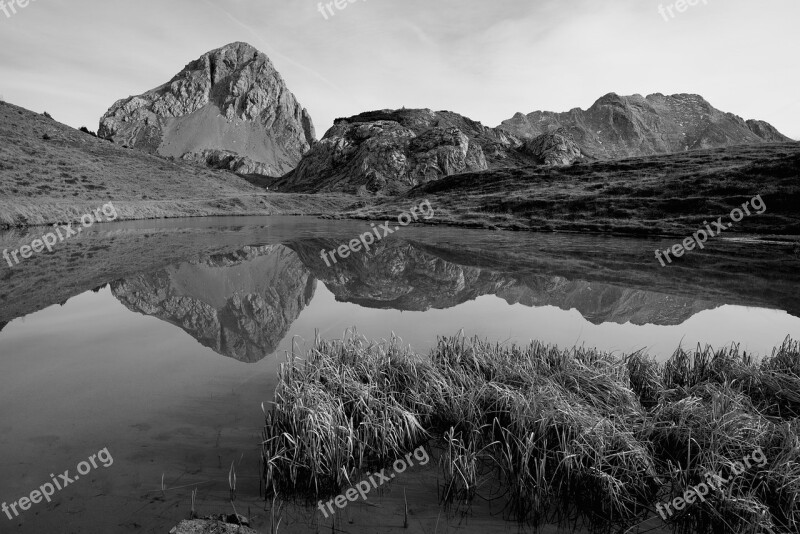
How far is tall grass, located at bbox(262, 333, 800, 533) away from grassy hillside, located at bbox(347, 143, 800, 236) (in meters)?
55.8

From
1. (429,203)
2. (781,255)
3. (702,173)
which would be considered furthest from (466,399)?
(429,203)

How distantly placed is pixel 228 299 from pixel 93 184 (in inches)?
3510

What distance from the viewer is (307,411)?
7.38m

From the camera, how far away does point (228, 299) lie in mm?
20844

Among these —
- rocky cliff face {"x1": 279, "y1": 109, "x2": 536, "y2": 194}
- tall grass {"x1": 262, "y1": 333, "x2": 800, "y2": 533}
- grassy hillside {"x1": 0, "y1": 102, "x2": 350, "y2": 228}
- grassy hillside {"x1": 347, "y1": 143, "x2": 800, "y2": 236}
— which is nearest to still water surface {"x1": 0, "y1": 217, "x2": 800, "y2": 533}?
tall grass {"x1": 262, "y1": 333, "x2": 800, "y2": 533}

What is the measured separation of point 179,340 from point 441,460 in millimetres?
11121

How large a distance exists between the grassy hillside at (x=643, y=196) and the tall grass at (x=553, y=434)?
55791mm

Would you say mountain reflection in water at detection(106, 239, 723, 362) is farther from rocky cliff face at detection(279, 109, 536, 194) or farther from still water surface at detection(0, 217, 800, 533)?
rocky cliff face at detection(279, 109, 536, 194)

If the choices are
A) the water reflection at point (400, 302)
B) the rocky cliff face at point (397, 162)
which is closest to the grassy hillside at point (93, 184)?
the rocky cliff face at point (397, 162)

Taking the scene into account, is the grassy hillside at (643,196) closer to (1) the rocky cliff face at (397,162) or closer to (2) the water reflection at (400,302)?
(2) the water reflection at (400,302)

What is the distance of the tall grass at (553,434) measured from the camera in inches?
244

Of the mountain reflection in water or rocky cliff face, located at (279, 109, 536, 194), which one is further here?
rocky cliff face, located at (279, 109, 536, 194)

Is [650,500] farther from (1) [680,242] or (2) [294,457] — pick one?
(1) [680,242]

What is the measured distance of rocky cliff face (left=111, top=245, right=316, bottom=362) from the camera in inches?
589
